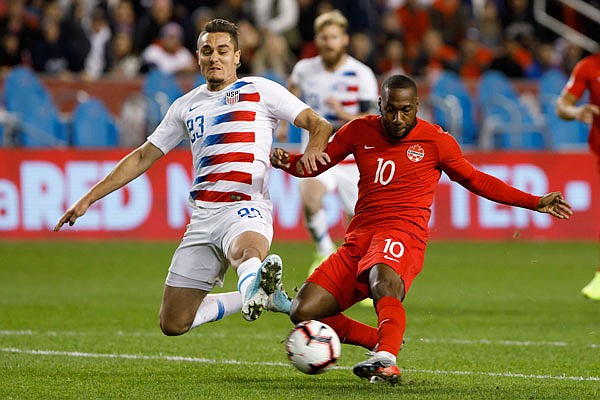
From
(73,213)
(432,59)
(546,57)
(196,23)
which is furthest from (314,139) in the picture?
(546,57)

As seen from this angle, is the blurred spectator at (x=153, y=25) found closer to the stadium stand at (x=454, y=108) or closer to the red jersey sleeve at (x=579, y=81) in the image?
the stadium stand at (x=454, y=108)

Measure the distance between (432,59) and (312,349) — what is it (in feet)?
45.7

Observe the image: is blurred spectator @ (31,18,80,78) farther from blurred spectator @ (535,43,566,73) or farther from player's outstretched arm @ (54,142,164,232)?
player's outstretched arm @ (54,142,164,232)

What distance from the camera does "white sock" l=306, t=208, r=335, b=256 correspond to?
1177cm

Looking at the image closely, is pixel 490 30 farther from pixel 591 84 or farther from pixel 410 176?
pixel 410 176

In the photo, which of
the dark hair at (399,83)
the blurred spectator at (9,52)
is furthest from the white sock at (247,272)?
the blurred spectator at (9,52)

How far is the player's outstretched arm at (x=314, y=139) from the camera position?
7.07 meters

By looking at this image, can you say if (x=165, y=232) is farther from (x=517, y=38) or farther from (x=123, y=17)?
(x=517, y=38)

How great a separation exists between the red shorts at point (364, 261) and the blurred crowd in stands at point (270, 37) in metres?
10.5

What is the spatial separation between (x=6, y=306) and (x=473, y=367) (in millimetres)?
4973

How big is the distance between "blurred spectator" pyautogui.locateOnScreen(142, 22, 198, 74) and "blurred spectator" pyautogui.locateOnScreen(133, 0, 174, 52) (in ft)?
0.29

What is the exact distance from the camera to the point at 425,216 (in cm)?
719

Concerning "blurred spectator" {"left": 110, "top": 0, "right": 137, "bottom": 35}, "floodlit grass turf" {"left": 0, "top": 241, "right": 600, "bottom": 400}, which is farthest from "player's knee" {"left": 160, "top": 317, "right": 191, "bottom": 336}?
"blurred spectator" {"left": 110, "top": 0, "right": 137, "bottom": 35}

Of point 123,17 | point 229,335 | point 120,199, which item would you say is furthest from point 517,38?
point 229,335
